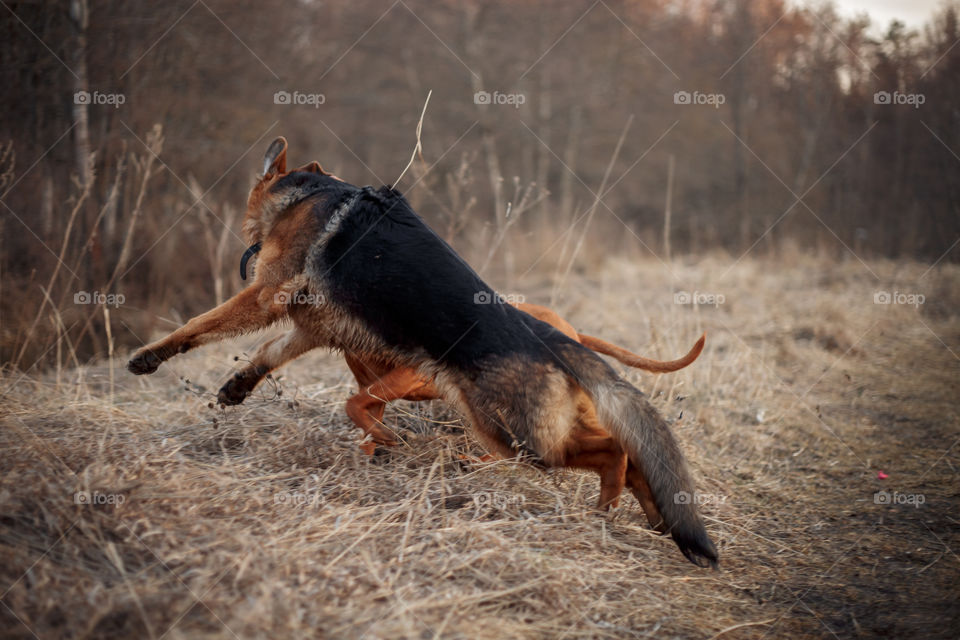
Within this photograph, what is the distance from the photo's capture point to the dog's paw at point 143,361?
3461mm

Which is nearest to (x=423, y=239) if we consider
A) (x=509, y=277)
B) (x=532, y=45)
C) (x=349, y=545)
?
(x=349, y=545)

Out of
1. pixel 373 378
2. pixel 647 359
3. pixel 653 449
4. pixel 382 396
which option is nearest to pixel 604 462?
pixel 653 449

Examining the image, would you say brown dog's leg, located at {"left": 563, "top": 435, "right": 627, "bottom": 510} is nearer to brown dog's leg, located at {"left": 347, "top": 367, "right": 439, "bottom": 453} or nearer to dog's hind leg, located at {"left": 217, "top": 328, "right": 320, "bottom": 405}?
brown dog's leg, located at {"left": 347, "top": 367, "right": 439, "bottom": 453}

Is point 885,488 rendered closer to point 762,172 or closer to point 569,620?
point 569,620

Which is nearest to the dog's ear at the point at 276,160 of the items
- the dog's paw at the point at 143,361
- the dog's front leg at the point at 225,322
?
the dog's front leg at the point at 225,322

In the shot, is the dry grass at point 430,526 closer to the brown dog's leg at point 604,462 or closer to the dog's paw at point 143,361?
the brown dog's leg at point 604,462

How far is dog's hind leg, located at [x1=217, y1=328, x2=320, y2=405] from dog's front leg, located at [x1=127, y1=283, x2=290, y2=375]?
0.29m

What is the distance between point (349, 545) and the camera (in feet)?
8.89

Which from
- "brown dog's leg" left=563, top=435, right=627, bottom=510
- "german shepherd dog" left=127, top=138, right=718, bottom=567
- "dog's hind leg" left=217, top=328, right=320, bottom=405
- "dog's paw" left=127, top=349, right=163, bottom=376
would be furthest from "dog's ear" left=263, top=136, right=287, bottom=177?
"brown dog's leg" left=563, top=435, right=627, bottom=510

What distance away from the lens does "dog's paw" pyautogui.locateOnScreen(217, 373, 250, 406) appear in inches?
150

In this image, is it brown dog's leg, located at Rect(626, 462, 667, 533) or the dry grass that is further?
brown dog's leg, located at Rect(626, 462, 667, 533)

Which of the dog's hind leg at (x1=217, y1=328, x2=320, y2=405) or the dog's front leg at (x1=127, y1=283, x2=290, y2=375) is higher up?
the dog's front leg at (x1=127, y1=283, x2=290, y2=375)

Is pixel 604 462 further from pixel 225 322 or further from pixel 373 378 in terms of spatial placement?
pixel 225 322

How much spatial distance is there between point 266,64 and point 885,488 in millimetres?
10738
